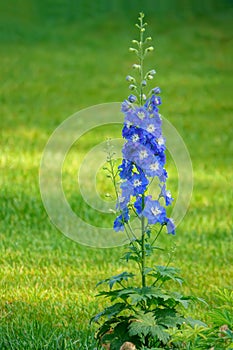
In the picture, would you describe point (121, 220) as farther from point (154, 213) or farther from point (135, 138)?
point (135, 138)

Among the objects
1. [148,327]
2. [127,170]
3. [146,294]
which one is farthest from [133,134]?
[148,327]

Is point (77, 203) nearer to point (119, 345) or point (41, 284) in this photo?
point (41, 284)

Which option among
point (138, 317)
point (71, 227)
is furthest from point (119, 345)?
point (71, 227)

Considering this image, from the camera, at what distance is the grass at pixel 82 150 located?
4371mm

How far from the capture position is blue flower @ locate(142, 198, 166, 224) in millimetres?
3279

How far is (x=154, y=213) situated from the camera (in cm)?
329

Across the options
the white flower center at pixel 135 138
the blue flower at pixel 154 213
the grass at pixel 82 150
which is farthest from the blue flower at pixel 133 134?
the grass at pixel 82 150

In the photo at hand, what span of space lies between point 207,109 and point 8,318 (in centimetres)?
668

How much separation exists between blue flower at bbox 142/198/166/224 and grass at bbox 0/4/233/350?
68cm

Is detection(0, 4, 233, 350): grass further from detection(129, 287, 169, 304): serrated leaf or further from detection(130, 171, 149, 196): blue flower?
detection(130, 171, 149, 196): blue flower

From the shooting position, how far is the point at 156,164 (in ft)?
10.7

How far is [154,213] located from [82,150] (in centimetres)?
489

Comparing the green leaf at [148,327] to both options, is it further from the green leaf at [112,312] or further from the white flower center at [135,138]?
the white flower center at [135,138]

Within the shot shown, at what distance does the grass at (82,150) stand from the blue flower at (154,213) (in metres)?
0.68
